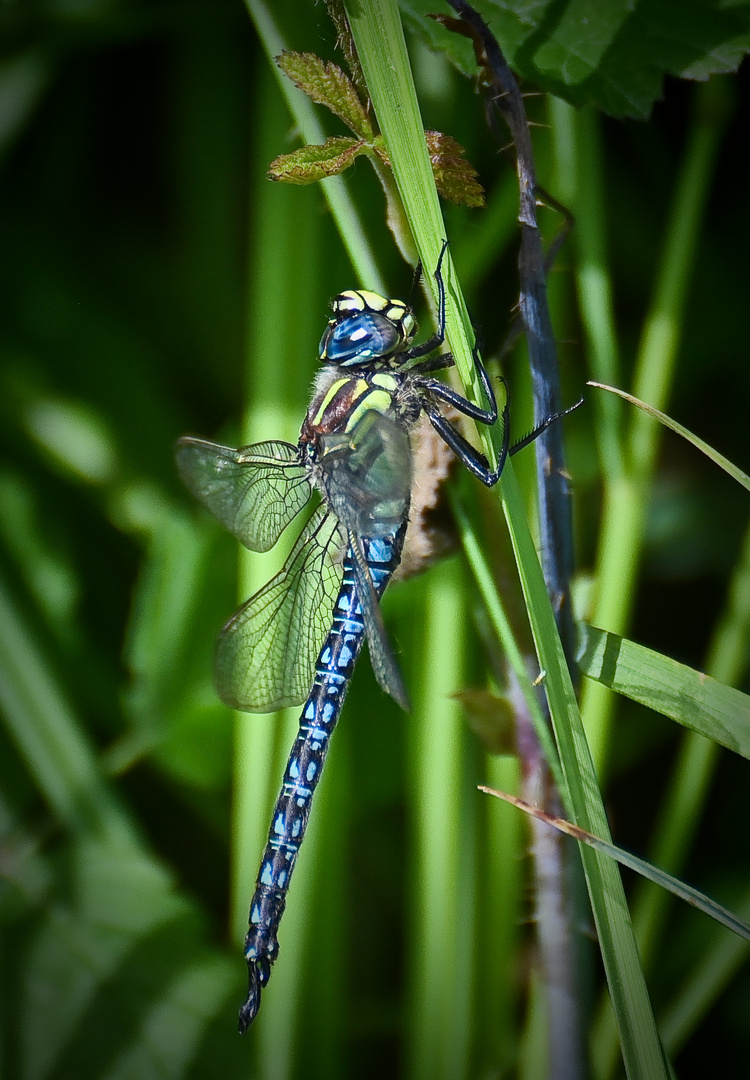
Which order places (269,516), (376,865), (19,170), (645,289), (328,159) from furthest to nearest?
(19,170)
(645,289)
(376,865)
(269,516)
(328,159)

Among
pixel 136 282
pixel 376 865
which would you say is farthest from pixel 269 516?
pixel 136 282

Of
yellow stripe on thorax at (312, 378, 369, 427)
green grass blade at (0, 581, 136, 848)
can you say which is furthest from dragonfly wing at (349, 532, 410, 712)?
green grass blade at (0, 581, 136, 848)

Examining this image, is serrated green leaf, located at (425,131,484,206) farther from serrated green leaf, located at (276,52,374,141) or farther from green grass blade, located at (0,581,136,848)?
green grass blade, located at (0,581,136,848)

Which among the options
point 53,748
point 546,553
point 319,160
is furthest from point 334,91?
point 53,748

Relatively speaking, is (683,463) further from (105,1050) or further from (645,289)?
(105,1050)

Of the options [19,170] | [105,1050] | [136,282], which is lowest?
[105,1050]

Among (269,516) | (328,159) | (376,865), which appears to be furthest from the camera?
(376,865)

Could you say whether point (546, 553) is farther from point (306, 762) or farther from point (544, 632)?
point (306, 762)
